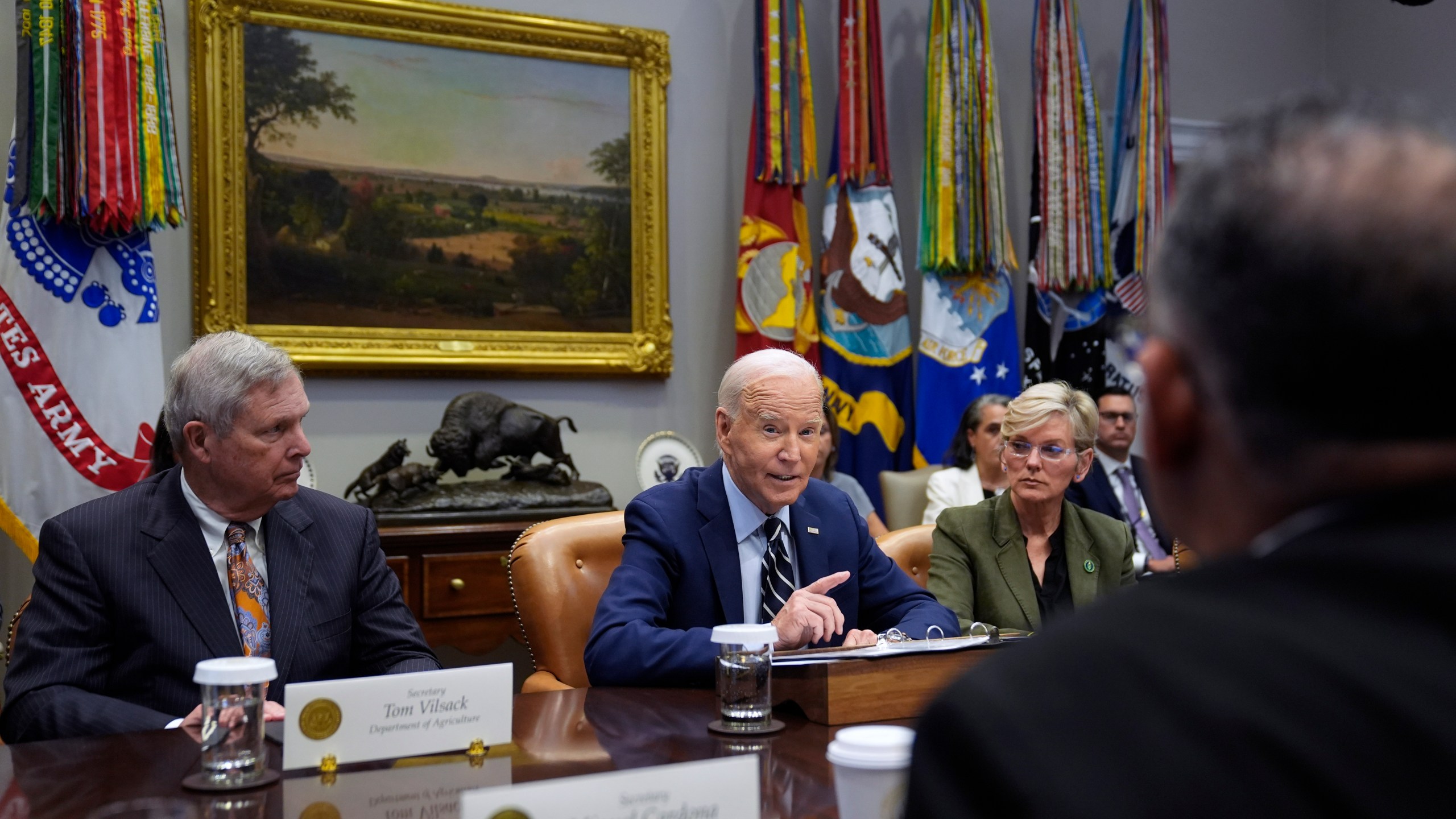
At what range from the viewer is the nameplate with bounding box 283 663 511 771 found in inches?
59.1

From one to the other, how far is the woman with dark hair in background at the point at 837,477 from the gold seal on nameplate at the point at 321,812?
342 cm

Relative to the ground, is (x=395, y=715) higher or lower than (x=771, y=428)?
lower

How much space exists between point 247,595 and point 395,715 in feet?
2.74

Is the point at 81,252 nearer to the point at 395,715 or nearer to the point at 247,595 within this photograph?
the point at 247,595

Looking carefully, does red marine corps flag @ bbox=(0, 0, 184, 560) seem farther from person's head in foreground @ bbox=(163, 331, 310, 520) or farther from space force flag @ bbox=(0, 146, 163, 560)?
person's head in foreground @ bbox=(163, 331, 310, 520)

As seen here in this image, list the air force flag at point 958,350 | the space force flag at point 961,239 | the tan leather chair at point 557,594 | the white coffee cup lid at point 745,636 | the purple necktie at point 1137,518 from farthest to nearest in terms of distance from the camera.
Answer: the air force flag at point 958,350 → the space force flag at point 961,239 → the purple necktie at point 1137,518 → the tan leather chair at point 557,594 → the white coffee cup lid at point 745,636

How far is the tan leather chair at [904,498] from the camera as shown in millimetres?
5055

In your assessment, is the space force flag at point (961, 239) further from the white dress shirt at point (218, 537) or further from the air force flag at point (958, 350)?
the white dress shirt at point (218, 537)

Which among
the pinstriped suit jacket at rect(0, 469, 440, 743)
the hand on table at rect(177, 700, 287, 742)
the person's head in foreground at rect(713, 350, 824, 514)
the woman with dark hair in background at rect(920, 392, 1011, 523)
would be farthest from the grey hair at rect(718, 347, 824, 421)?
the woman with dark hair in background at rect(920, 392, 1011, 523)

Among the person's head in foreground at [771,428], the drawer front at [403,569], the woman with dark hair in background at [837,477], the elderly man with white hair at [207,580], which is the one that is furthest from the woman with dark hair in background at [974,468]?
the elderly man with white hair at [207,580]

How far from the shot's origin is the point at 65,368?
398 centimetres

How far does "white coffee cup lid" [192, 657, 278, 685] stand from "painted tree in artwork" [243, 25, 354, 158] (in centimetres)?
373

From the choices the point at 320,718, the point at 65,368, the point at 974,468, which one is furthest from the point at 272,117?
the point at 320,718

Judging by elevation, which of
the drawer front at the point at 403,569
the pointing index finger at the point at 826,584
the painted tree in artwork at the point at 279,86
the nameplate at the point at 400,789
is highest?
the painted tree in artwork at the point at 279,86
